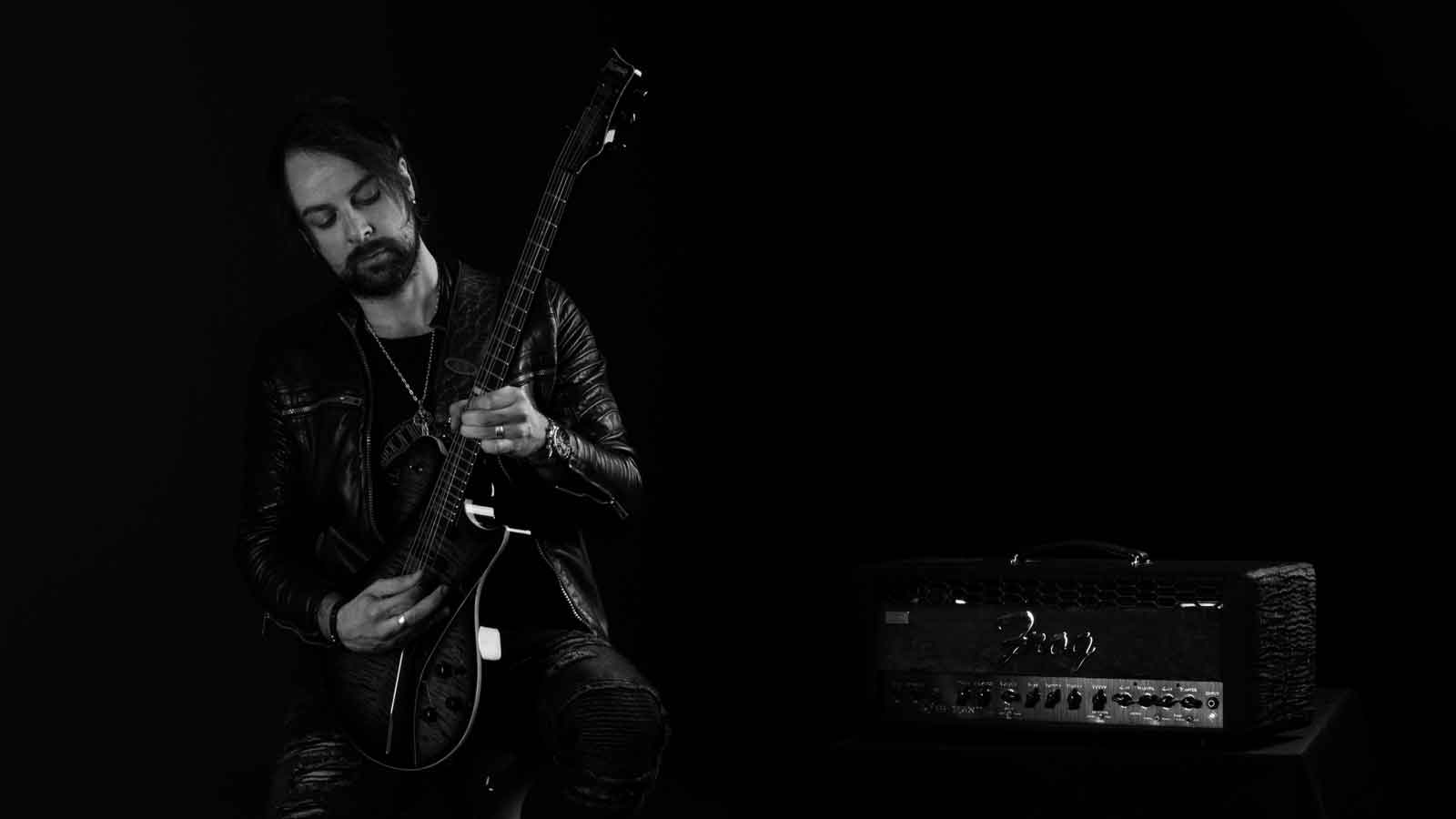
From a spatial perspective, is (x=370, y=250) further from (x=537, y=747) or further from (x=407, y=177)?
(x=537, y=747)

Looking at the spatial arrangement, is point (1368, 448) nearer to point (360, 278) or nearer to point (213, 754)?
point (360, 278)

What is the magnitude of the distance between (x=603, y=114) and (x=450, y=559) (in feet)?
2.10

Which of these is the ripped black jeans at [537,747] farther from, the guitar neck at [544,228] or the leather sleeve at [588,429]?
the guitar neck at [544,228]

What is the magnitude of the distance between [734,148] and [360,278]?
3.81ft

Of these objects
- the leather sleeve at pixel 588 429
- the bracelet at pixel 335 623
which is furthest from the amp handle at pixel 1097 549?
the bracelet at pixel 335 623

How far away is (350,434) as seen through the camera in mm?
2438

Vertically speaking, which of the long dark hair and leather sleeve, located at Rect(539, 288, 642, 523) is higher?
the long dark hair

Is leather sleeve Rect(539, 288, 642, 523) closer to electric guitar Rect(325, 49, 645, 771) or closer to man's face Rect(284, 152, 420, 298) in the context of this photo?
electric guitar Rect(325, 49, 645, 771)

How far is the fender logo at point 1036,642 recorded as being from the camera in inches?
94.3

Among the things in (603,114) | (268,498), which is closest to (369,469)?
(268,498)

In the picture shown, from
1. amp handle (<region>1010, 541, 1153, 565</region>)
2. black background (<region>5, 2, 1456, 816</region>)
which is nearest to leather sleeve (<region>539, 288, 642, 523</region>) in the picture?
black background (<region>5, 2, 1456, 816</region>)

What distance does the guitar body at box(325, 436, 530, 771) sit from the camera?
89.0 inches

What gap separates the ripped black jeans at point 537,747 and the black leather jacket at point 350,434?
0.36ft

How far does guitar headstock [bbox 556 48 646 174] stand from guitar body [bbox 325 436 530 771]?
0.51m
